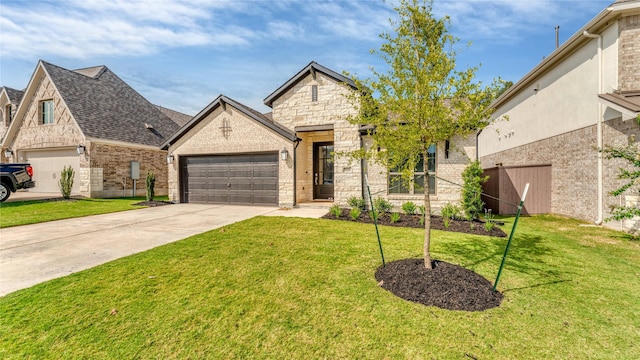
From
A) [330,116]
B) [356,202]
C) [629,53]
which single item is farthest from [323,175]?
[629,53]

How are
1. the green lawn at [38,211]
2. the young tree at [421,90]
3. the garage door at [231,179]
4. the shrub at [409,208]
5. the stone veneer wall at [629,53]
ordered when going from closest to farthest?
the young tree at [421,90] < the stone veneer wall at [629,53] < the green lawn at [38,211] < the shrub at [409,208] < the garage door at [231,179]

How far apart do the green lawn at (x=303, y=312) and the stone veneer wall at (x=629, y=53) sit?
5850mm

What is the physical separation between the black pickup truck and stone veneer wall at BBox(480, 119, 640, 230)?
76.1 ft

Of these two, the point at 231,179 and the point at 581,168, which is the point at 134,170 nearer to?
the point at 231,179

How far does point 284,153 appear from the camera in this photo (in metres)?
11.3

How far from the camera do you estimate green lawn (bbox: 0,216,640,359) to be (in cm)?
255

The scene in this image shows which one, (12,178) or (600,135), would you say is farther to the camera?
(12,178)

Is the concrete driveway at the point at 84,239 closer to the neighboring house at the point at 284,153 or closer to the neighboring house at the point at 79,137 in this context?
the neighboring house at the point at 284,153

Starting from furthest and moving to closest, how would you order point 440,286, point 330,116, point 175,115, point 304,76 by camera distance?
1. point 175,115
2. point 304,76
3. point 330,116
4. point 440,286

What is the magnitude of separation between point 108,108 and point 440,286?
73.5 feet

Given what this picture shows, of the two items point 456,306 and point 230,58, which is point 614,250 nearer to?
point 456,306

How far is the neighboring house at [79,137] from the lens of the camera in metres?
15.4

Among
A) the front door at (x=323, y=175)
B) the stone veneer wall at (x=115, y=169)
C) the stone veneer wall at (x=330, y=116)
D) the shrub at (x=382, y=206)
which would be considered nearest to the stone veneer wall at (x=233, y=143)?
the stone veneer wall at (x=330, y=116)

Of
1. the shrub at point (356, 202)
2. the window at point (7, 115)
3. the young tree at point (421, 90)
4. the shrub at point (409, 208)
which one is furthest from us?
the window at point (7, 115)
